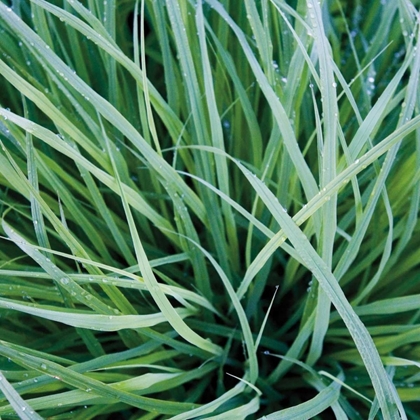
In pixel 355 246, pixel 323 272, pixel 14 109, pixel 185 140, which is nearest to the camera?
pixel 323 272

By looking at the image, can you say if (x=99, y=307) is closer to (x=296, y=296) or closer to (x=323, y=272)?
(x=323, y=272)

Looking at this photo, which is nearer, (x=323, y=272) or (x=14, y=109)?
(x=323, y=272)

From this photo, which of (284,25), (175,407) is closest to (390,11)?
(284,25)

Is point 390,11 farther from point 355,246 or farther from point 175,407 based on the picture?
point 175,407

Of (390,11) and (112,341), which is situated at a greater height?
(390,11)

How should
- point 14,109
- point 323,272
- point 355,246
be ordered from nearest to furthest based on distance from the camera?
point 323,272 < point 355,246 < point 14,109

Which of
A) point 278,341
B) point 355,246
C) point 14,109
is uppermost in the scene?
point 14,109
